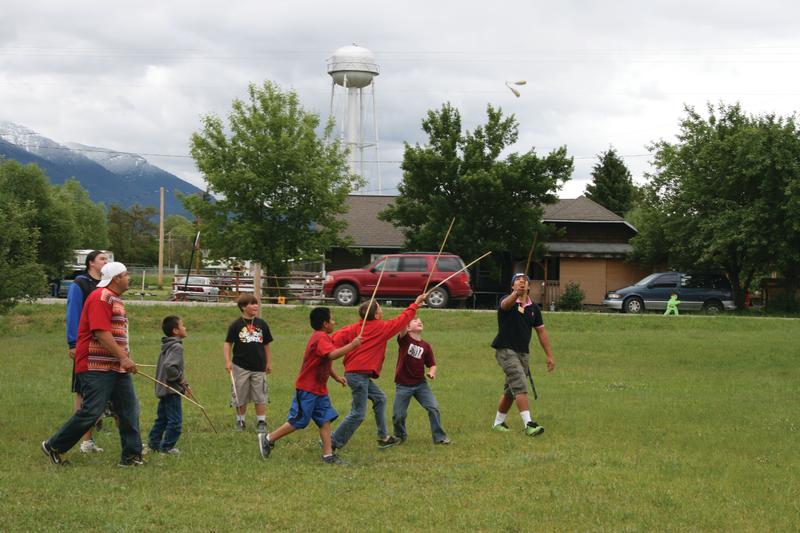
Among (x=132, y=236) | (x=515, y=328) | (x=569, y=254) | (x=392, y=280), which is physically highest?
(x=132, y=236)

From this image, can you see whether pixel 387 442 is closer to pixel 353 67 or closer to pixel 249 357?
pixel 249 357

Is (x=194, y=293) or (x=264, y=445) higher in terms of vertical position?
(x=194, y=293)

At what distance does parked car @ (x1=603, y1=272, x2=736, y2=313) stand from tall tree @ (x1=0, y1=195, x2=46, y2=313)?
2006 cm

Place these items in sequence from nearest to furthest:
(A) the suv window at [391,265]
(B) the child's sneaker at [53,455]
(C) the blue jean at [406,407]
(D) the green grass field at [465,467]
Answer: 1. (D) the green grass field at [465,467]
2. (B) the child's sneaker at [53,455]
3. (C) the blue jean at [406,407]
4. (A) the suv window at [391,265]

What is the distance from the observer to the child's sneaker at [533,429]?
10828 mm

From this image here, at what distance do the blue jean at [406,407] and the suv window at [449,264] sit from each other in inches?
808

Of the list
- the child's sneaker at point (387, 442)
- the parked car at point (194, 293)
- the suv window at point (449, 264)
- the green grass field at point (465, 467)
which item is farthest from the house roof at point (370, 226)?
the child's sneaker at point (387, 442)

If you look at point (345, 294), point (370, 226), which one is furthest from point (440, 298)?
point (370, 226)

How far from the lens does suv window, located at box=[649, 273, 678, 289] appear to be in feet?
116

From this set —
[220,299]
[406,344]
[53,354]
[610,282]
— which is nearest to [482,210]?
[610,282]

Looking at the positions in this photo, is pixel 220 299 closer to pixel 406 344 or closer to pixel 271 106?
pixel 271 106

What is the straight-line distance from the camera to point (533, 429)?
10867mm

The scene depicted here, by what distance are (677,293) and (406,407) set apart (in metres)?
26.7

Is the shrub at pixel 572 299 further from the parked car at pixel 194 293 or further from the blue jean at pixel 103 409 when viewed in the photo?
the blue jean at pixel 103 409
